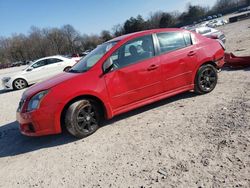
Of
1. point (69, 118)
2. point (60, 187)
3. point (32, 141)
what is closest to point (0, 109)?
point (32, 141)

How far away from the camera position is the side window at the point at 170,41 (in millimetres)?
5662

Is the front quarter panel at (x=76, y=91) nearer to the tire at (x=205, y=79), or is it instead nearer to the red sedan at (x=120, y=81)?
the red sedan at (x=120, y=81)

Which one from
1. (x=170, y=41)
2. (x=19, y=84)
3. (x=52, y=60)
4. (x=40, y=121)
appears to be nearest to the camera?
(x=40, y=121)

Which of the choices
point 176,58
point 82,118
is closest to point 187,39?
point 176,58

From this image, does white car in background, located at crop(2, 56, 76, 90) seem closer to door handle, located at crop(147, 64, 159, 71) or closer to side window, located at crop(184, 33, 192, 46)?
side window, located at crop(184, 33, 192, 46)

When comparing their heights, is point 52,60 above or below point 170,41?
above

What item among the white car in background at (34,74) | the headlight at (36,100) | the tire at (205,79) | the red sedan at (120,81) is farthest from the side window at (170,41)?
the white car in background at (34,74)

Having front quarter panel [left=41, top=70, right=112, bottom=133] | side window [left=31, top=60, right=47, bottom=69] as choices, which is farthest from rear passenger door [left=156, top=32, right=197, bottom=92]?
side window [left=31, top=60, right=47, bottom=69]

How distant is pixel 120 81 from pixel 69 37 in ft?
377

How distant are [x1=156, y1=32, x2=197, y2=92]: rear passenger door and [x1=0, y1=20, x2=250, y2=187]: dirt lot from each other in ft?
1.68

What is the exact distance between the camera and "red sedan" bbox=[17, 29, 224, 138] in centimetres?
474

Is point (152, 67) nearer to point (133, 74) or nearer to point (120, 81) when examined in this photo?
point (133, 74)

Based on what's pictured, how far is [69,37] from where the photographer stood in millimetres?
114625

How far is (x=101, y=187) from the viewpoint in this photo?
130 inches
